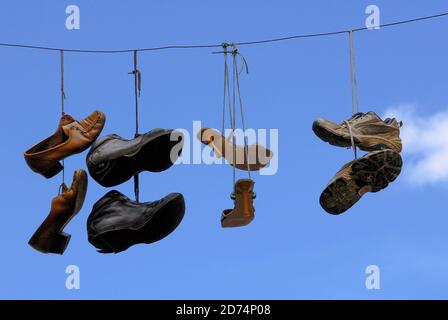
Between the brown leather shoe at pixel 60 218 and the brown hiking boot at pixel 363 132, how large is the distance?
0.75m

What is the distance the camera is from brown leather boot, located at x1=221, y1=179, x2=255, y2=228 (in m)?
4.09

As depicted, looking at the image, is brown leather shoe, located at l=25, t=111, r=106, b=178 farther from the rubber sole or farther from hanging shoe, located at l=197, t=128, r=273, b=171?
hanging shoe, located at l=197, t=128, r=273, b=171

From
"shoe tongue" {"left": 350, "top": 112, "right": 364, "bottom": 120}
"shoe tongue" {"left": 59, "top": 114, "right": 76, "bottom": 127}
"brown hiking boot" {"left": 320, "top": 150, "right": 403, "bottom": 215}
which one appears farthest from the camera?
"shoe tongue" {"left": 59, "top": 114, "right": 76, "bottom": 127}

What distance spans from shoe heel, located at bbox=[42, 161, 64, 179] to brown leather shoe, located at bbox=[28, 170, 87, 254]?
7cm

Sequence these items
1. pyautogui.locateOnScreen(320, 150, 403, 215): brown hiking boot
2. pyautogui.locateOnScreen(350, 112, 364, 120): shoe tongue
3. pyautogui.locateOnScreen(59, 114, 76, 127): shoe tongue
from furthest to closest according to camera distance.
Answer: pyautogui.locateOnScreen(59, 114, 76, 127): shoe tongue
pyautogui.locateOnScreen(350, 112, 364, 120): shoe tongue
pyautogui.locateOnScreen(320, 150, 403, 215): brown hiking boot

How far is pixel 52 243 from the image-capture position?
4.27 metres

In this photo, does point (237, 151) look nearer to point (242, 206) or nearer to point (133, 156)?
point (242, 206)

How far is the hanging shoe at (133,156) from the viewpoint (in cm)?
414

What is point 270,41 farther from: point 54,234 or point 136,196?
point 54,234

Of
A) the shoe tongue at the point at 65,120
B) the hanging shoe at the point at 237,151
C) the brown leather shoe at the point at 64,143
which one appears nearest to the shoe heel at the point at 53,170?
the brown leather shoe at the point at 64,143

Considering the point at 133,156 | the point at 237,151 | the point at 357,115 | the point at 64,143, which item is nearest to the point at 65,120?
the point at 64,143

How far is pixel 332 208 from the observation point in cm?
411

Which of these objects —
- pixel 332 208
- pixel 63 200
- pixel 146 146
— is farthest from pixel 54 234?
pixel 332 208

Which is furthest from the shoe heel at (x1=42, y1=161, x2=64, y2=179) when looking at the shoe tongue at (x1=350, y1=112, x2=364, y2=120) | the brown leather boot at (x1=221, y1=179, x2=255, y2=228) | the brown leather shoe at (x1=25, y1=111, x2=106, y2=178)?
the shoe tongue at (x1=350, y1=112, x2=364, y2=120)
